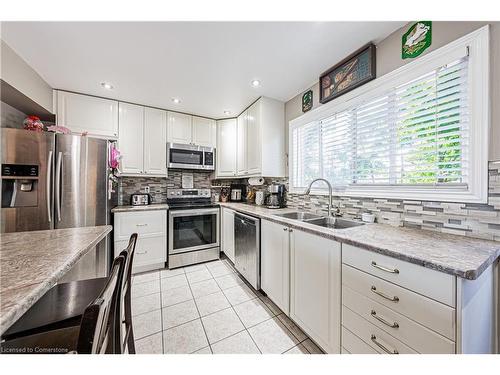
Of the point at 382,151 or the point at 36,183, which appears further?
the point at 36,183

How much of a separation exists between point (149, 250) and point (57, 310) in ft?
5.72

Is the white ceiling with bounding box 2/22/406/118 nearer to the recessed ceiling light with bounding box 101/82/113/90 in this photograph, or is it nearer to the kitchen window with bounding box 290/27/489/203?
the recessed ceiling light with bounding box 101/82/113/90

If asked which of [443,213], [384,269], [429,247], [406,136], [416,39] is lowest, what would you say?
[384,269]

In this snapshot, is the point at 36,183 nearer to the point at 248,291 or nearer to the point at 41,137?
the point at 41,137

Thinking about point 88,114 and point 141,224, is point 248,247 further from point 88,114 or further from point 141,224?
point 88,114

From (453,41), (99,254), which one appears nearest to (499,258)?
(453,41)

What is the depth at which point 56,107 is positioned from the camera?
Answer: 2.20 metres

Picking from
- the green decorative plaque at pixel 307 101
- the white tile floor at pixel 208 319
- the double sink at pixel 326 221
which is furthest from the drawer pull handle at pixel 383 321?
the green decorative plaque at pixel 307 101

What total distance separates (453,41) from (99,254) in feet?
9.82

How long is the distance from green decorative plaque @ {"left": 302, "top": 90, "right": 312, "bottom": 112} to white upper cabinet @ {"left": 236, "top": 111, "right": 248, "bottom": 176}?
0.94 meters

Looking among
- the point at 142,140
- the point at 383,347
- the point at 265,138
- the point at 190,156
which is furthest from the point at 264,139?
the point at 383,347

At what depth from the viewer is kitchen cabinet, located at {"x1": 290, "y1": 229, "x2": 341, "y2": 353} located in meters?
1.16

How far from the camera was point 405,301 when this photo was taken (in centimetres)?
84

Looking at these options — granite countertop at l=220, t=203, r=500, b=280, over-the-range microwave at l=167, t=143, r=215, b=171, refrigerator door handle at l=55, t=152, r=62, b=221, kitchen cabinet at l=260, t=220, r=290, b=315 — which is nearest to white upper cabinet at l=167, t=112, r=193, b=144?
over-the-range microwave at l=167, t=143, r=215, b=171
